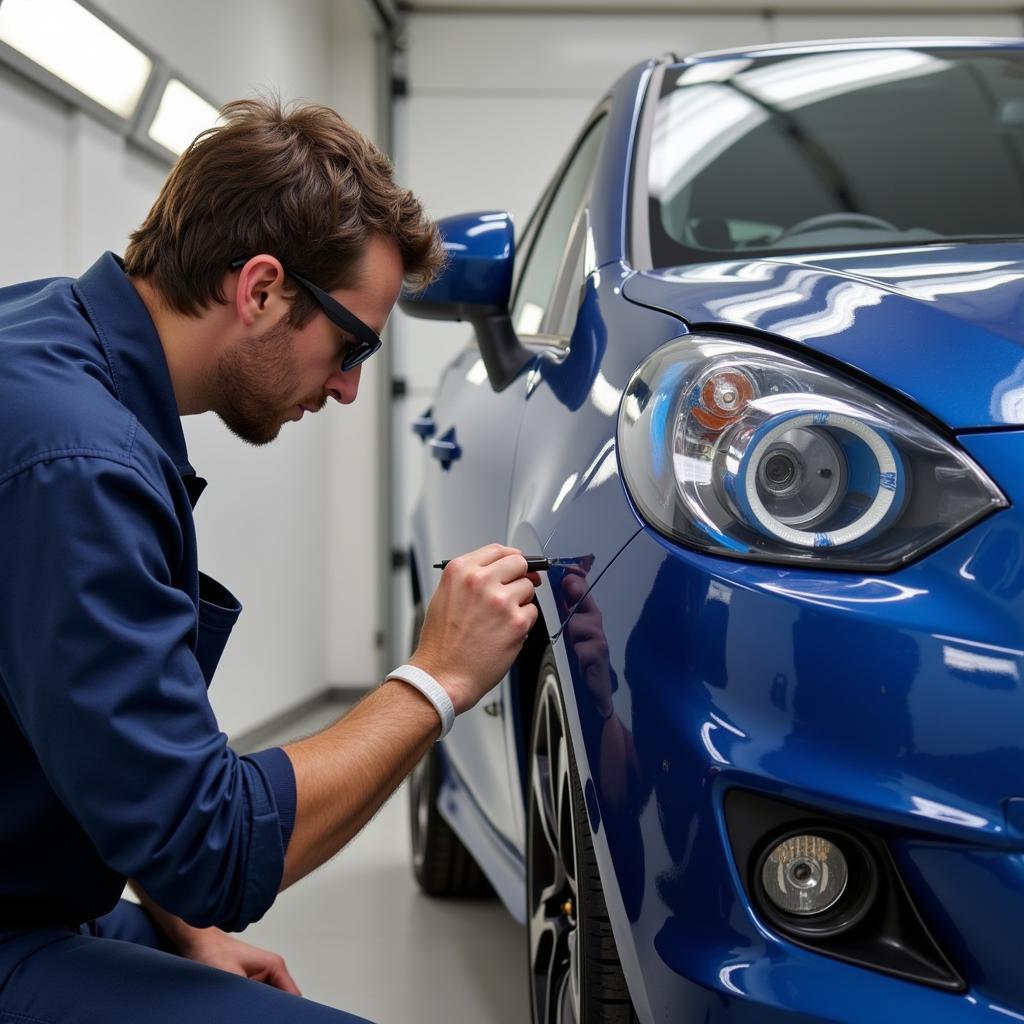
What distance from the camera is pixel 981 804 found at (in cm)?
100

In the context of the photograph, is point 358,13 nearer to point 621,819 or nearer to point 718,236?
point 718,236

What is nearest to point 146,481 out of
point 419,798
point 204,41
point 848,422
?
point 848,422

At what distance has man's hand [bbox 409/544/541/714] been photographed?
3.95 ft

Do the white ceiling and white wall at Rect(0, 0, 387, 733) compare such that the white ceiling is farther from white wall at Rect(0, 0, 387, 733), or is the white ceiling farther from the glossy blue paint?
the glossy blue paint

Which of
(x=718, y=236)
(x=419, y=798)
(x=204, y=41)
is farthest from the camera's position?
(x=204, y=41)

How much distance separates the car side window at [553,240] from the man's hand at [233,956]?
0.97 m

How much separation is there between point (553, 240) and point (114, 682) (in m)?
1.54

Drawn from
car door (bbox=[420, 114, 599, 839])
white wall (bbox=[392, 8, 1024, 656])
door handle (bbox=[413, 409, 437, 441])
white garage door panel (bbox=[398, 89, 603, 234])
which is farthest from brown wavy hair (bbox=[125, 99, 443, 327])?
white garage door panel (bbox=[398, 89, 603, 234])

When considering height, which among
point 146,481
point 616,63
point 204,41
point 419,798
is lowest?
point 419,798

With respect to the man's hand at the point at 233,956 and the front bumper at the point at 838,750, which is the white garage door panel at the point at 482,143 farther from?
the front bumper at the point at 838,750

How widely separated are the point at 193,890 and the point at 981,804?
0.60 metres

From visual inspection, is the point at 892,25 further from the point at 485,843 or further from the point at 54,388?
the point at 54,388

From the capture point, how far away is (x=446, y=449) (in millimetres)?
2342

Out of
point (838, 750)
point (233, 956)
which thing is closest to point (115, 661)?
point (838, 750)
